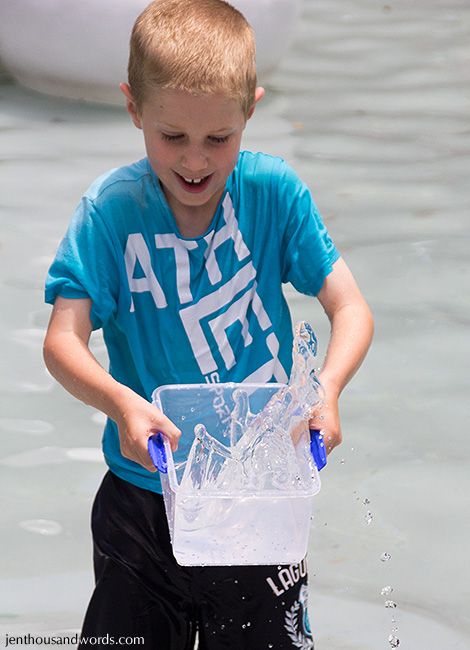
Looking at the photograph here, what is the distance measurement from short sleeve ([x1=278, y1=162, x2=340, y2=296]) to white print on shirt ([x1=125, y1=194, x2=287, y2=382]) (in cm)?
7

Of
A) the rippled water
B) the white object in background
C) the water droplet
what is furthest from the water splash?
the white object in background

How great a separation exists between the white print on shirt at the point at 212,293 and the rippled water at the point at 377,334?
2.84ft

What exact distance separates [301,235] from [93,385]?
43 centimetres

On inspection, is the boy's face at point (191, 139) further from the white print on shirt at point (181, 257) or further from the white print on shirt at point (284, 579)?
the white print on shirt at point (284, 579)

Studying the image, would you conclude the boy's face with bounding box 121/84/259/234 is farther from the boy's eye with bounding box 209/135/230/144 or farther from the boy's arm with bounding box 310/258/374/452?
the boy's arm with bounding box 310/258/374/452

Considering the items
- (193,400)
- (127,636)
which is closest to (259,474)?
(193,400)

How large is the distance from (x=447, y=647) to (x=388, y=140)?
3.18 metres

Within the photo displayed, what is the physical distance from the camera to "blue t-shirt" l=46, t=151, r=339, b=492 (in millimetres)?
2072

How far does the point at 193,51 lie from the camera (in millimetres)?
1934

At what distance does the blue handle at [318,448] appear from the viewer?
1812mm

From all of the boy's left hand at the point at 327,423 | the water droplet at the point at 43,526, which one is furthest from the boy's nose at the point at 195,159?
the water droplet at the point at 43,526

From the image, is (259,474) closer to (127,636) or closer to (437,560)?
(127,636)

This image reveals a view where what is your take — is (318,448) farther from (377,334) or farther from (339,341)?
(377,334)

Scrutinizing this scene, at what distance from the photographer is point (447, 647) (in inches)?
106
